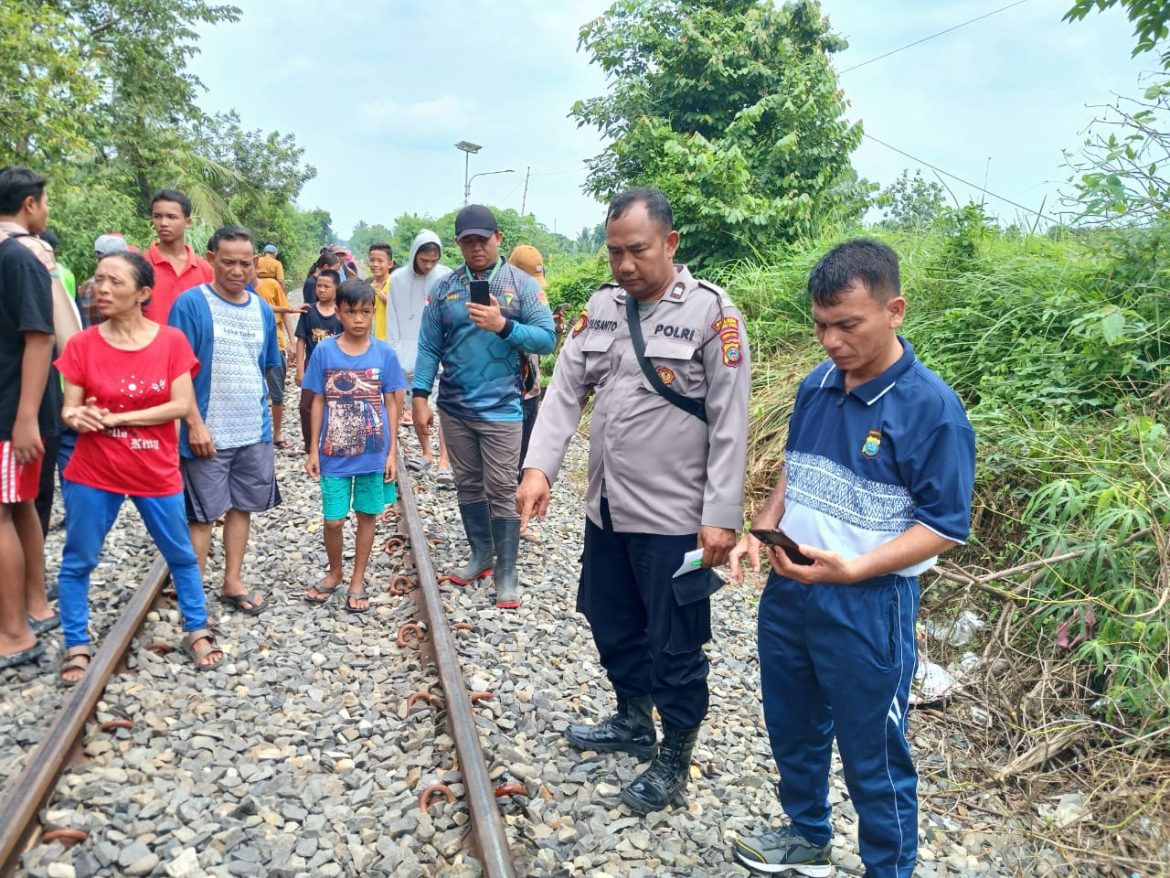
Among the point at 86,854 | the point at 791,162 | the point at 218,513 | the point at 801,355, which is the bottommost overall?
the point at 86,854

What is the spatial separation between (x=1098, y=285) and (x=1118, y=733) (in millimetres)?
3178

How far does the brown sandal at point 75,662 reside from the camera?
343cm

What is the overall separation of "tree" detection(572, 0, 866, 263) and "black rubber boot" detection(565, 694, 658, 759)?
737cm

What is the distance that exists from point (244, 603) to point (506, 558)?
57.7 inches

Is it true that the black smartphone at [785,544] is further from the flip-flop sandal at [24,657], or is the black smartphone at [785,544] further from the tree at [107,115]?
the tree at [107,115]

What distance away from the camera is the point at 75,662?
346 cm

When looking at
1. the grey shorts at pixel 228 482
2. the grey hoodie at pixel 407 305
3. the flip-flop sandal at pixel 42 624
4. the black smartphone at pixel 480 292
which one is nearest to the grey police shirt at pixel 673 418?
the black smartphone at pixel 480 292

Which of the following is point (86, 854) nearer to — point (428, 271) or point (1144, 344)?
point (428, 271)

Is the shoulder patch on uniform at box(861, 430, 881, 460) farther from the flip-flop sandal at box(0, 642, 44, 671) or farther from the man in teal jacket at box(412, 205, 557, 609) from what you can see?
the flip-flop sandal at box(0, 642, 44, 671)

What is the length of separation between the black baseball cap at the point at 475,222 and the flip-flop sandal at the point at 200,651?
94.9 inches

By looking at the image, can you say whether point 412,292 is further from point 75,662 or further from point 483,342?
point 75,662

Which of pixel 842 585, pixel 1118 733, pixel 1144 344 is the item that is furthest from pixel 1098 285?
pixel 842 585

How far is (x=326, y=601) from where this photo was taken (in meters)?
4.59

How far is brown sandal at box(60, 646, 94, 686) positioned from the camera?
3.43 metres
